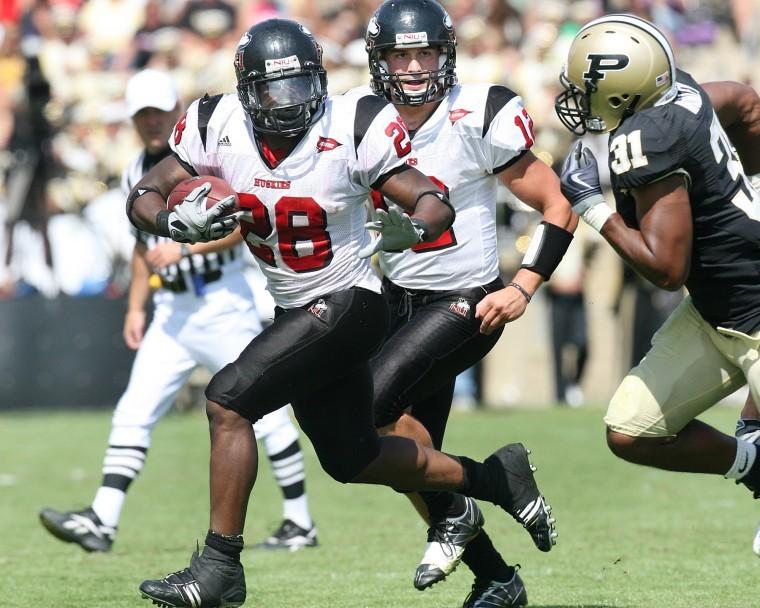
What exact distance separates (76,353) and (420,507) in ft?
23.3

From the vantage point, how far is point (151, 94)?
691 centimetres

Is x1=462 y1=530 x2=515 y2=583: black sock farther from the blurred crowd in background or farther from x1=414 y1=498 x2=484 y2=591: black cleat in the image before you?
the blurred crowd in background

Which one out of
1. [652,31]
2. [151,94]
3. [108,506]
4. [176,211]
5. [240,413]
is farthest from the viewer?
[151,94]

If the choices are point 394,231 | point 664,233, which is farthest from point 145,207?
point 664,233

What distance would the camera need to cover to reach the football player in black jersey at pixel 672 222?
4461 mm

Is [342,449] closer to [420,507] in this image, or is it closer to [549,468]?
[420,507]

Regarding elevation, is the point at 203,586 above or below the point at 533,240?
below

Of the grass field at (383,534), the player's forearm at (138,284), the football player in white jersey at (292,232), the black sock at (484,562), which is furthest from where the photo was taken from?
the player's forearm at (138,284)

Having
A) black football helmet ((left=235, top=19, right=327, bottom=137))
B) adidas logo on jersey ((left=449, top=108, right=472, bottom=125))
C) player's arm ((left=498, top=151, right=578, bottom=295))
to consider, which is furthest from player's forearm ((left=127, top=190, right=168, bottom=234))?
player's arm ((left=498, top=151, right=578, bottom=295))

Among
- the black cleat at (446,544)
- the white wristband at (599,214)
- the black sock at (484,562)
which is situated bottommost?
the black sock at (484,562)

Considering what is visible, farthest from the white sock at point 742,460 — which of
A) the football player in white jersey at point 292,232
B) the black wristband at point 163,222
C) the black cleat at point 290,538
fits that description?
the black cleat at point 290,538

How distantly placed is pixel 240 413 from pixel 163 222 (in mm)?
655

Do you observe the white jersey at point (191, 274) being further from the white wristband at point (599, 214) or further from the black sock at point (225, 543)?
the white wristband at point (599, 214)

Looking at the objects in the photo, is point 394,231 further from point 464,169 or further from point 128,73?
point 128,73
